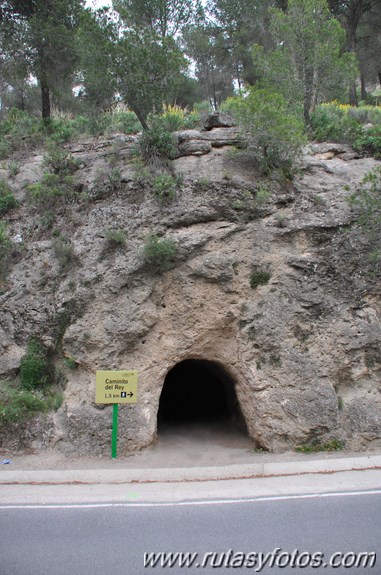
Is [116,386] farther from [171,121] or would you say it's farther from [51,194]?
[171,121]

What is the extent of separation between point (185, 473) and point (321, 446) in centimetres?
306

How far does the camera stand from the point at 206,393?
54.7ft

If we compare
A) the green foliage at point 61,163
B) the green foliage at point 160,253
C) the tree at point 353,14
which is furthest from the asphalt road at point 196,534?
the tree at point 353,14

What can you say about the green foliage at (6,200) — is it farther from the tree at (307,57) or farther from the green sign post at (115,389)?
the tree at (307,57)

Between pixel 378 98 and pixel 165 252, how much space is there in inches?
979

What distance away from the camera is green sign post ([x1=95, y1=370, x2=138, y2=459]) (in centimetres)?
988

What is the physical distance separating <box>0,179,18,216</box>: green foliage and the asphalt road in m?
8.83

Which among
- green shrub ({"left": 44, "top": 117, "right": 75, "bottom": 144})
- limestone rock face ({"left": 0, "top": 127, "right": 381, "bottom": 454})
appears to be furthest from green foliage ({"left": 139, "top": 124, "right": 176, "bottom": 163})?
green shrub ({"left": 44, "top": 117, "right": 75, "bottom": 144})

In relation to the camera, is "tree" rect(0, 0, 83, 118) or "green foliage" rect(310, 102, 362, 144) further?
"tree" rect(0, 0, 83, 118)

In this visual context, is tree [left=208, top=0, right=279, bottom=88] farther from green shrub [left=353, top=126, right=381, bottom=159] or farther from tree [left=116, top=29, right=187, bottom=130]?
tree [left=116, top=29, right=187, bottom=130]

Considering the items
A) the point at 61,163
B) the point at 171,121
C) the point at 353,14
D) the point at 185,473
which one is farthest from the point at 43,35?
the point at 353,14

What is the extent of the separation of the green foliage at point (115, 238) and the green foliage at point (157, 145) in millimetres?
3145

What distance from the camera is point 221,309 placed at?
11.3 m

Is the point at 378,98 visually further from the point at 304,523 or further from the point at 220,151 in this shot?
the point at 304,523
